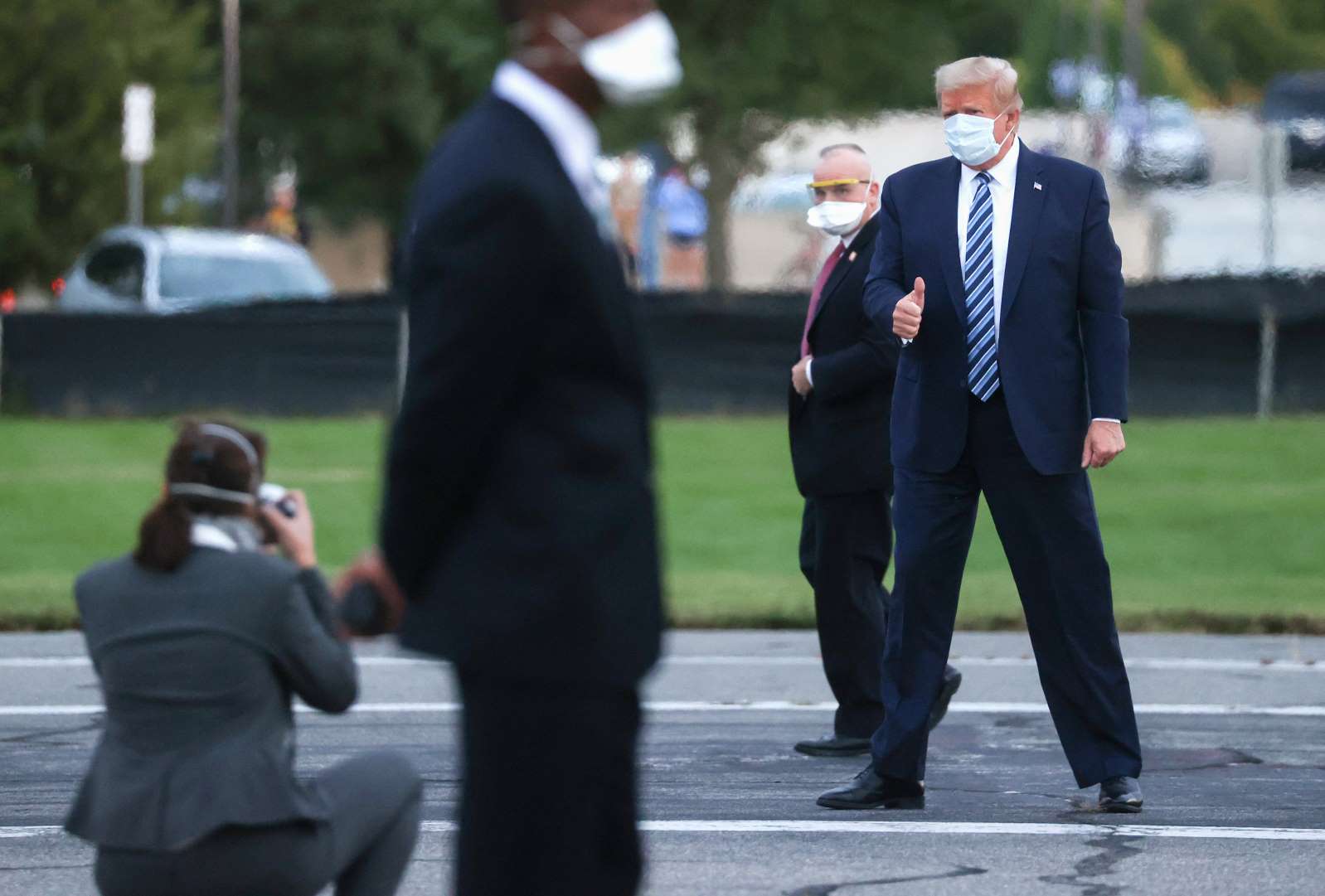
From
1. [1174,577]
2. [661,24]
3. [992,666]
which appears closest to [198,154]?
[1174,577]

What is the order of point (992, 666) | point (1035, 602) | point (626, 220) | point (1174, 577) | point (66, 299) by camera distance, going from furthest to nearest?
1. point (626, 220)
2. point (66, 299)
3. point (1174, 577)
4. point (992, 666)
5. point (1035, 602)

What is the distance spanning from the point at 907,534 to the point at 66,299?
18386 millimetres

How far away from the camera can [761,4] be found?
1321 inches

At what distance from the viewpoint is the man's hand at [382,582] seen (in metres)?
3.63

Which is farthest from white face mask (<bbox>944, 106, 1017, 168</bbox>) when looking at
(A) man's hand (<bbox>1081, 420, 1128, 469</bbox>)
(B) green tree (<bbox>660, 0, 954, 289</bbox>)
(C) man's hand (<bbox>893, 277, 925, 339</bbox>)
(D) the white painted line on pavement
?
(B) green tree (<bbox>660, 0, 954, 289</bbox>)

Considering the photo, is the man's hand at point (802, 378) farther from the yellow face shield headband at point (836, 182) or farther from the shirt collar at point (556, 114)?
the shirt collar at point (556, 114)

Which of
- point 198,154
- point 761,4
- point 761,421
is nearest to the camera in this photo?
point 761,421

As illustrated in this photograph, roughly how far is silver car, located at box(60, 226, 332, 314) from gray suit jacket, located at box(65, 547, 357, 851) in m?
19.2

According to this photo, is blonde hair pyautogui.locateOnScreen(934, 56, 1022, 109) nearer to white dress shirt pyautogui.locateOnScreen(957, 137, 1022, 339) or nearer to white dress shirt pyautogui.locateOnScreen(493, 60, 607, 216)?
white dress shirt pyautogui.locateOnScreen(957, 137, 1022, 339)

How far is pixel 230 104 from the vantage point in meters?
39.7

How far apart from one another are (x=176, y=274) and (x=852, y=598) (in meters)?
17.2

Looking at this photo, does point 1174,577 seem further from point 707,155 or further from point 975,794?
point 707,155

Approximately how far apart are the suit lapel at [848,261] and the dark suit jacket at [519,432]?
160 inches

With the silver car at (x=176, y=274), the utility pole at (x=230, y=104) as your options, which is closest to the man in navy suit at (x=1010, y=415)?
the silver car at (x=176, y=274)
